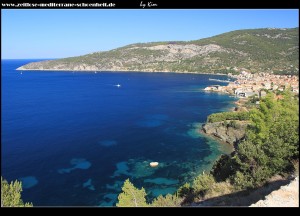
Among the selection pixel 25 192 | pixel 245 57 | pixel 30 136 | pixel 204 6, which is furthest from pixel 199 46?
pixel 204 6

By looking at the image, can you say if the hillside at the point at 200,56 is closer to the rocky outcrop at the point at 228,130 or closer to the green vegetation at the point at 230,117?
the green vegetation at the point at 230,117

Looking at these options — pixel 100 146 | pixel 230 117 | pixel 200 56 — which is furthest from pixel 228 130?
pixel 200 56

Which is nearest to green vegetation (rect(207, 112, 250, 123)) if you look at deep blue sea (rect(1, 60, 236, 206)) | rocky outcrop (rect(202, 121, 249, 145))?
rocky outcrop (rect(202, 121, 249, 145))

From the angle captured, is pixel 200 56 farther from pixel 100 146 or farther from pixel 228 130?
pixel 100 146

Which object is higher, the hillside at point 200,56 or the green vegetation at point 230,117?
the hillside at point 200,56

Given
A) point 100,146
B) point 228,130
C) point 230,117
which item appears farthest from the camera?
point 230,117

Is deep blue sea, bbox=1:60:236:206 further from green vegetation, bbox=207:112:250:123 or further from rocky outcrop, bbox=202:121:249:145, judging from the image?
green vegetation, bbox=207:112:250:123

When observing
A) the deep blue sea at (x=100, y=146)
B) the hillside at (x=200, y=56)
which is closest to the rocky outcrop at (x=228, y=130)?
the deep blue sea at (x=100, y=146)
